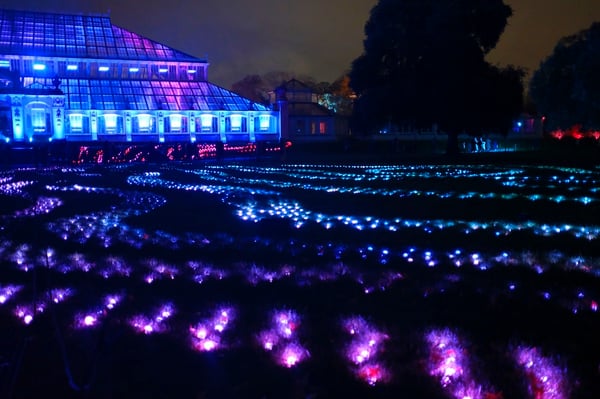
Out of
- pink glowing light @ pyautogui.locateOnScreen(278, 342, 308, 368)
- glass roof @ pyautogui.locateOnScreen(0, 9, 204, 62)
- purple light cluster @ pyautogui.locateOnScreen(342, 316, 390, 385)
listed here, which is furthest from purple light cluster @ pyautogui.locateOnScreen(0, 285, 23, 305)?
glass roof @ pyautogui.locateOnScreen(0, 9, 204, 62)

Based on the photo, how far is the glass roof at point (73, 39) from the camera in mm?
60469

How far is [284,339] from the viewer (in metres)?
4.79

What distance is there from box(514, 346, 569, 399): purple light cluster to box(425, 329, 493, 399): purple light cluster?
37cm

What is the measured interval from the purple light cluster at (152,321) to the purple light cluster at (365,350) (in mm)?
1616

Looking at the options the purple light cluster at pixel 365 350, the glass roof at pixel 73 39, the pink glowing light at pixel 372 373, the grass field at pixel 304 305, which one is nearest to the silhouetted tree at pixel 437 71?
the glass roof at pixel 73 39

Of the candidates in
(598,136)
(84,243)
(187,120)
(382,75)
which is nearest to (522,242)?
(84,243)

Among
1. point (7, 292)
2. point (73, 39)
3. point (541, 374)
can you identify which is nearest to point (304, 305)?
point (541, 374)

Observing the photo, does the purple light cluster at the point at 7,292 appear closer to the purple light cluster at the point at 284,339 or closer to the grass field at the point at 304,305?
the grass field at the point at 304,305

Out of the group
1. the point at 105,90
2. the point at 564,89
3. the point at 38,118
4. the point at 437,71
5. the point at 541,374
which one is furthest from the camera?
the point at 564,89

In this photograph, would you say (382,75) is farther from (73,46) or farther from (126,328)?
(126,328)

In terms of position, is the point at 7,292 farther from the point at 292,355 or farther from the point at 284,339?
the point at 292,355

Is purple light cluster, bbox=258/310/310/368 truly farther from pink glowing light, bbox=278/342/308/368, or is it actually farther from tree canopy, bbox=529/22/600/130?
tree canopy, bbox=529/22/600/130

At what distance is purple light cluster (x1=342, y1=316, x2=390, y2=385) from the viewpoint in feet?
13.5

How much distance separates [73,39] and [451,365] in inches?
2609
